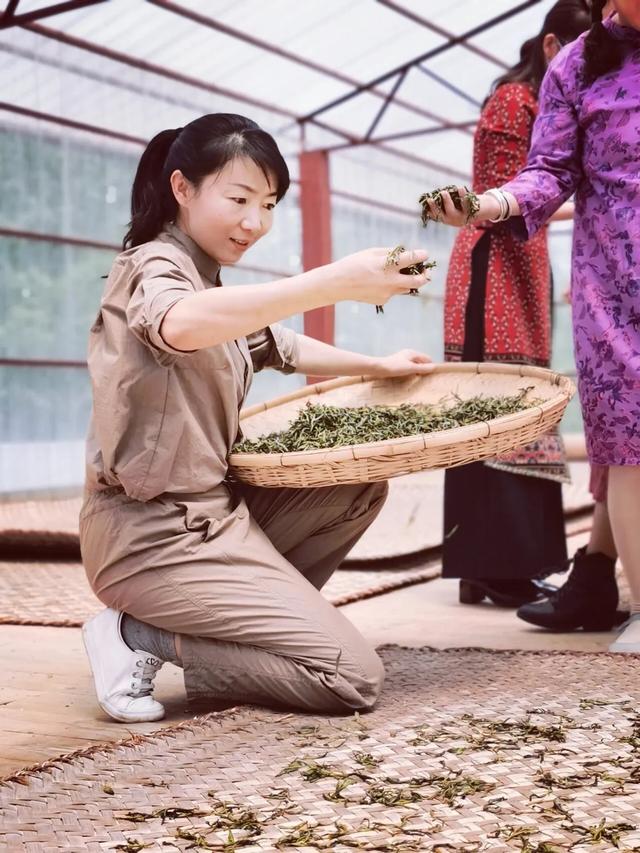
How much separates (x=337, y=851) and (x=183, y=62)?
794 cm

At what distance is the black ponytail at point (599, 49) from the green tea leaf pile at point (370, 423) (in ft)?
2.28

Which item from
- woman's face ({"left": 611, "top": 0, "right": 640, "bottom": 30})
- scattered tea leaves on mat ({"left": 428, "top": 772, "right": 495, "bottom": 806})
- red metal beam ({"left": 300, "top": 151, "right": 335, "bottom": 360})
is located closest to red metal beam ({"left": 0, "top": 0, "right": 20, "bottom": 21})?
red metal beam ({"left": 300, "top": 151, "right": 335, "bottom": 360})

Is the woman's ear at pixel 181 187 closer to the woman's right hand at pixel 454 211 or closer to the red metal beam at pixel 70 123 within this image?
the woman's right hand at pixel 454 211

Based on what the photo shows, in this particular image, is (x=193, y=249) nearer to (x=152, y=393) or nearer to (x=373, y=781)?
(x=152, y=393)

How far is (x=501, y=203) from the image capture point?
2.40 m

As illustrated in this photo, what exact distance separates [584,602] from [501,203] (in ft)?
3.24

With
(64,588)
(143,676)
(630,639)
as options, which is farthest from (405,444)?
(64,588)

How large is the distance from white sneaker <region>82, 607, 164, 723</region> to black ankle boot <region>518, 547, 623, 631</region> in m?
1.07

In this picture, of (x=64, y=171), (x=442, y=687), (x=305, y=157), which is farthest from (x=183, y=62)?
(x=442, y=687)

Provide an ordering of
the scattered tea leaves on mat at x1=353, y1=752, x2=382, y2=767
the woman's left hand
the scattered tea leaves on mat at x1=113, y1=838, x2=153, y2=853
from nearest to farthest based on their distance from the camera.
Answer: the scattered tea leaves on mat at x1=113, y1=838, x2=153, y2=853
the scattered tea leaves on mat at x1=353, y1=752, x2=382, y2=767
the woman's left hand

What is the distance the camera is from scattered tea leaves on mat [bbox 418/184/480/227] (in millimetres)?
2244

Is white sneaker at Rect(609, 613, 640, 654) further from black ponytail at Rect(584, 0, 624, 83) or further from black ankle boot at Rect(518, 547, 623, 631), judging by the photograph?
black ponytail at Rect(584, 0, 624, 83)

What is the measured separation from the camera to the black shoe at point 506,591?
323cm

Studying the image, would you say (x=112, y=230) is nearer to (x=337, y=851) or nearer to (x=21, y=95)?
(x=21, y=95)
